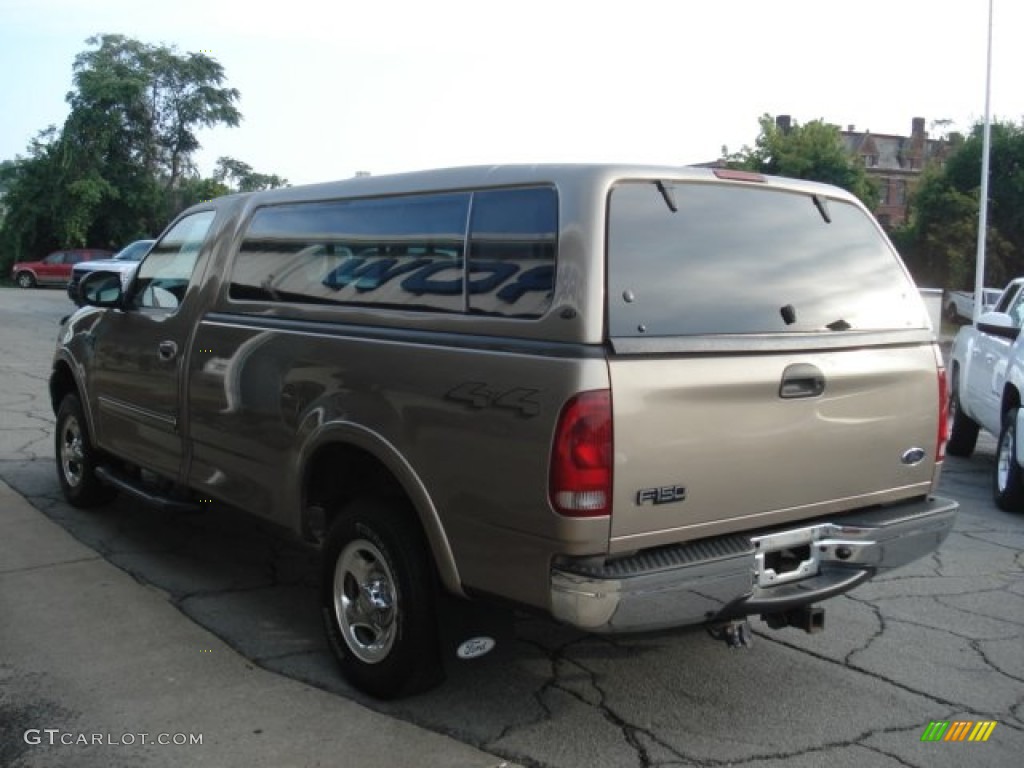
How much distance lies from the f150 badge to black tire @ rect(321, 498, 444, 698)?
88 cm

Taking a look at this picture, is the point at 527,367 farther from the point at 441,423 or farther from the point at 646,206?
the point at 646,206

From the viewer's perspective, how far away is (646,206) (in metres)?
3.38

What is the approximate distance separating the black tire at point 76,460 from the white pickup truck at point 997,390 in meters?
6.14

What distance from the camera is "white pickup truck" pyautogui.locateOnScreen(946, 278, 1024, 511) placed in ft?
23.7

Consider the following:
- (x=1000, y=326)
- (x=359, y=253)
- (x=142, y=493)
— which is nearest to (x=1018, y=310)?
(x=1000, y=326)

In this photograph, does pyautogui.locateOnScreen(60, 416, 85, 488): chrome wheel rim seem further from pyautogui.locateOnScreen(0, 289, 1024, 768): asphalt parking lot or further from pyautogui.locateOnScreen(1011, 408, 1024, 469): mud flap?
pyautogui.locateOnScreen(1011, 408, 1024, 469): mud flap

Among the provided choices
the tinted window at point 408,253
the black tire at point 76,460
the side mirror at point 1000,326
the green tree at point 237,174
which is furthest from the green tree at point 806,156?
the tinted window at point 408,253

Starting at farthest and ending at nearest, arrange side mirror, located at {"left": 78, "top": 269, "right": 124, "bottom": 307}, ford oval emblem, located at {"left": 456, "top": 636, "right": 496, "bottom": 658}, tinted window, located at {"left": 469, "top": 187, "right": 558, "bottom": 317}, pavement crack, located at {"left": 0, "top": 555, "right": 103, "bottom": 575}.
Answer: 1. side mirror, located at {"left": 78, "top": 269, "right": 124, "bottom": 307}
2. pavement crack, located at {"left": 0, "top": 555, "right": 103, "bottom": 575}
3. ford oval emblem, located at {"left": 456, "top": 636, "right": 496, "bottom": 658}
4. tinted window, located at {"left": 469, "top": 187, "right": 558, "bottom": 317}

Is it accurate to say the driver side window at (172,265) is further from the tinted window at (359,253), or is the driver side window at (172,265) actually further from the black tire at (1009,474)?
the black tire at (1009,474)

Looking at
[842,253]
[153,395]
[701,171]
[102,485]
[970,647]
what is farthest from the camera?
[102,485]

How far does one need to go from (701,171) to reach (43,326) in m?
19.5

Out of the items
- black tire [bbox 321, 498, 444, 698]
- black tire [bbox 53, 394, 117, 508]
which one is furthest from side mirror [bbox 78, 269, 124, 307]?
black tire [bbox 321, 498, 444, 698]

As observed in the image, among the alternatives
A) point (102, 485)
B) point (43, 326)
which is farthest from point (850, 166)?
point (102, 485)

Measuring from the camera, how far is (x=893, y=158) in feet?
300
